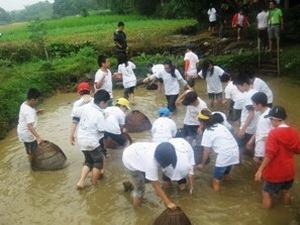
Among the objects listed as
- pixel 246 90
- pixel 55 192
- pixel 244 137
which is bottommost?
pixel 55 192

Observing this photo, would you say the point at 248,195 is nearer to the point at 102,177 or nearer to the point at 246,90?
the point at 246,90

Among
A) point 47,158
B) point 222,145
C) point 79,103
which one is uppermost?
point 79,103

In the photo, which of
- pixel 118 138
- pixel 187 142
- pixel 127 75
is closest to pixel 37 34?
pixel 127 75

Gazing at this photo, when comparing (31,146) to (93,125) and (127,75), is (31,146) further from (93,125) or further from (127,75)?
(127,75)

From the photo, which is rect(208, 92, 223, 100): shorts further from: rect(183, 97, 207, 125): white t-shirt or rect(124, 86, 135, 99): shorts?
rect(183, 97, 207, 125): white t-shirt

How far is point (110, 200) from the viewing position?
327 inches

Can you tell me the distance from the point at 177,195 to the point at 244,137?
77.5 inches

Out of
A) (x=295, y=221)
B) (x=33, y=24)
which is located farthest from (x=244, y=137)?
(x=33, y=24)

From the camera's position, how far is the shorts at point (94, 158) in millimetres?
8586

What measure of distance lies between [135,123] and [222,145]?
13.8ft

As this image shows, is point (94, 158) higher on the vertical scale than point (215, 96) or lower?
lower

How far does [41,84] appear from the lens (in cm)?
1820

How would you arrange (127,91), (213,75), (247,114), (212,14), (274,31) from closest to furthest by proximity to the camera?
(247,114), (213,75), (127,91), (274,31), (212,14)

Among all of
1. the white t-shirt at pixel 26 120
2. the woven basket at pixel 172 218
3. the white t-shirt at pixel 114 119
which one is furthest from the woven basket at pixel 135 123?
the woven basket at pixel 172 218
